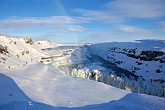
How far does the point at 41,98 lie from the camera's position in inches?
928

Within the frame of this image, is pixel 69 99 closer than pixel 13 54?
Yes

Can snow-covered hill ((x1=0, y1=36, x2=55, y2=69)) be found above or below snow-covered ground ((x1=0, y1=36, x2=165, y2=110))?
above

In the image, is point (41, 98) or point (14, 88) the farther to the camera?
point (14, 88)

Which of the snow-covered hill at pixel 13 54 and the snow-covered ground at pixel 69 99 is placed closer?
the snow-covered ground at pixel 69 99

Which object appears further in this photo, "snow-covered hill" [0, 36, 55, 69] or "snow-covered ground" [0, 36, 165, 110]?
"snow-covered hill" [0, 36, 55, 69]

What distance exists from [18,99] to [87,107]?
17.2 ft

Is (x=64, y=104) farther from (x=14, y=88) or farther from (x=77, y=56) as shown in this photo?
(x=77, y=56)

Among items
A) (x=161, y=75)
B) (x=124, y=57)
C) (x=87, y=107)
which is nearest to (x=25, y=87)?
(x=87, y=107)

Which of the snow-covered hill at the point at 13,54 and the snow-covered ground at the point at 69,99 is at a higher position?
the snow-covered hill at the point at 13,54

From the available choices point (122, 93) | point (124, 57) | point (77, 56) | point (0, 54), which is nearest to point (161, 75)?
point (124, 57)

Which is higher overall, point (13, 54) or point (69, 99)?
point (13, 54)

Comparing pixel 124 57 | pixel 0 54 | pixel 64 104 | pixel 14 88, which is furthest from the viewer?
pixel 124 57

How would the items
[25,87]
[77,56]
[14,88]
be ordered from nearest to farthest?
1. [14,88]
2. [25,87]
3. [77,56]

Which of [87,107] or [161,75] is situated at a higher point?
[87,107]
